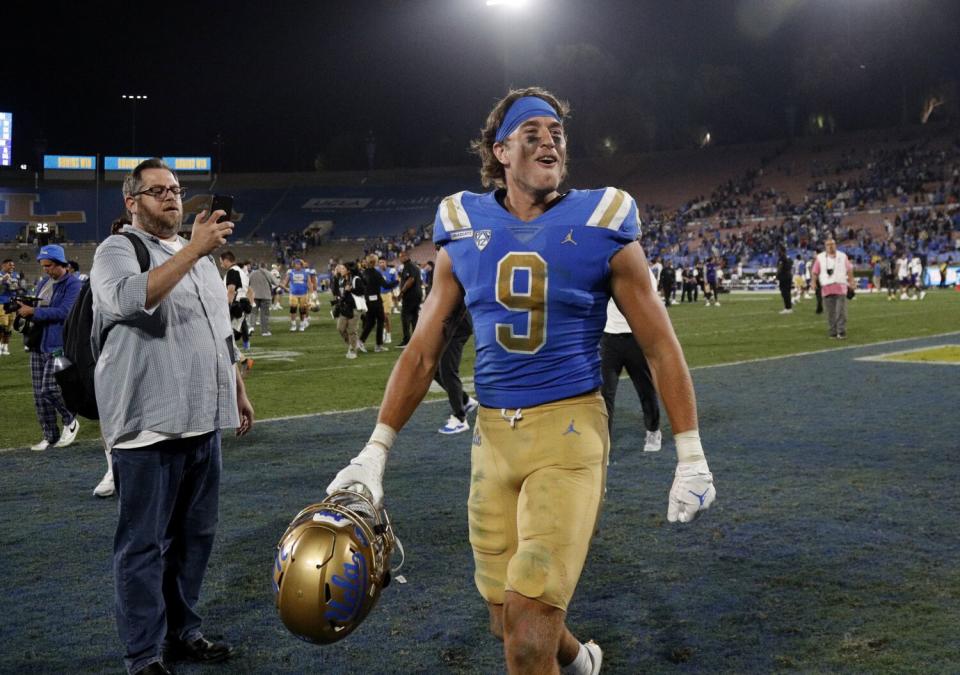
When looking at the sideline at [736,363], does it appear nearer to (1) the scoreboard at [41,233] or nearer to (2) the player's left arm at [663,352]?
(2) the player's left arm at [663,352]

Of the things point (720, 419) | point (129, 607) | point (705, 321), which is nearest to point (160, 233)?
point (129, 607)

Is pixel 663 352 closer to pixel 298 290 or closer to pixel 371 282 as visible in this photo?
pixel 371 282

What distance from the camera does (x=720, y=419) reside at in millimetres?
9273

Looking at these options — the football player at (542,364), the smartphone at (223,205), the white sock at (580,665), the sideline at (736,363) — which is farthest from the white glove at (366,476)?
the sideline at (736,363)

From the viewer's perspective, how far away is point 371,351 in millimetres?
17328

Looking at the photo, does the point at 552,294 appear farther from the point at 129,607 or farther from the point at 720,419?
the point at 720,419

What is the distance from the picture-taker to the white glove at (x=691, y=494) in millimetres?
2785

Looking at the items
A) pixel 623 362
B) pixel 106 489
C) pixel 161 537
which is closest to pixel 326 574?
pixel 161 537

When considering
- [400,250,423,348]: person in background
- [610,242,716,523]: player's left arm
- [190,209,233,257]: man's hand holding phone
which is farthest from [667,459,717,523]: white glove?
[400,250,423,348]: person in background

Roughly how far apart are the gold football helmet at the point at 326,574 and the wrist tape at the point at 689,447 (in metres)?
0.95

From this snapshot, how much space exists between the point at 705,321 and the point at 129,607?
69.5ft

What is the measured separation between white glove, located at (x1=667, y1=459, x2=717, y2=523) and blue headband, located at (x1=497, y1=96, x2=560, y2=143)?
122cm

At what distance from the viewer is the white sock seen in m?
3.12

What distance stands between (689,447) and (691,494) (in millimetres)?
149
